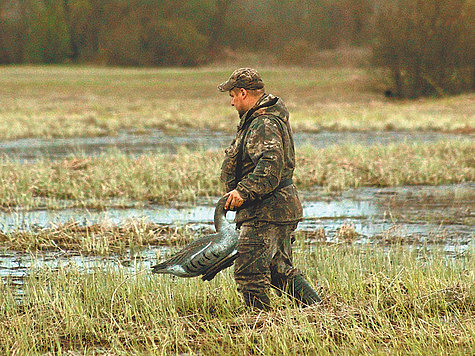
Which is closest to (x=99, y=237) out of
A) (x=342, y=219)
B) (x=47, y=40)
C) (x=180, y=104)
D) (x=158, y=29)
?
(x=342, y=219)

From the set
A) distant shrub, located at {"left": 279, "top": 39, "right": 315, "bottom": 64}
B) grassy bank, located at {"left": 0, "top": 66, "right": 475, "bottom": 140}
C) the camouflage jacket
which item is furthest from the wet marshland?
distant shrub, located at {"left": 279, "top": 39, "right": 315, "bottom": 64}

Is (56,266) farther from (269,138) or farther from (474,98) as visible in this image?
(474,98)

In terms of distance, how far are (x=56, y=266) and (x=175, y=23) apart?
70.9 m

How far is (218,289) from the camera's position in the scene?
6.73 meters

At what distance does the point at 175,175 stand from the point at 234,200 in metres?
8.44

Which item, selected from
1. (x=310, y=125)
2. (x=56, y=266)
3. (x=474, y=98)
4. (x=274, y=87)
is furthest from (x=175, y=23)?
(x=56, y=266)

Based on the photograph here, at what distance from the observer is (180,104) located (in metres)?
38.1

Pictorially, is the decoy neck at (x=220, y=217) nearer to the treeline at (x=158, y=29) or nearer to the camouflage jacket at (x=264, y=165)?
the camouflage jacket at (x=264, y=165)

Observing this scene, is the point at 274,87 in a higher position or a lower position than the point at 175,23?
lower

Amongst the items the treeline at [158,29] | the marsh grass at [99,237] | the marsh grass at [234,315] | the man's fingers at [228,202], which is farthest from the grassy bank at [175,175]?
the treeline at [158,29]

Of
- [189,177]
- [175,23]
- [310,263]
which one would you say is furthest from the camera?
[175,23]

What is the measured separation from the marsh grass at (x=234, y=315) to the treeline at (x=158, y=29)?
64654 millimetres

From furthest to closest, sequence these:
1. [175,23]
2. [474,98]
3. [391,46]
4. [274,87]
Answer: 1. [175,23]
2. [274,87]
3. [391,46]
4. [474,98]

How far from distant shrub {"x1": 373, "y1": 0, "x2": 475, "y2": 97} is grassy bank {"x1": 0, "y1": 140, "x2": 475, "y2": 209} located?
973 inches
